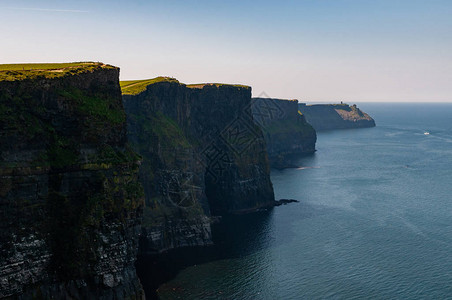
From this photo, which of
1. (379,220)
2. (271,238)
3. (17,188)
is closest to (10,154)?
(17,188)

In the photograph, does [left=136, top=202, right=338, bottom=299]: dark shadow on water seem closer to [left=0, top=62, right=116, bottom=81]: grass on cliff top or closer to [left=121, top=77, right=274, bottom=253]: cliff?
[left=121, top=77, right=274, bottom=253]: cliff

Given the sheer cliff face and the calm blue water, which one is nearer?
the sheer cliff face

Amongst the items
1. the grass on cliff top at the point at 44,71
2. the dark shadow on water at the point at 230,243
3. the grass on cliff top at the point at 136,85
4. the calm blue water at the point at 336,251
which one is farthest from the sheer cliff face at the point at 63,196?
the grass on cliff top at the point at 136,85

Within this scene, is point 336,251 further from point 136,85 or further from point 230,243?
point 136,85

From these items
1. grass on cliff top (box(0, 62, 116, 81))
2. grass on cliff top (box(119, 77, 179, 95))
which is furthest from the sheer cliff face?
grass on cliff top (box(119, 77, 179, 95))

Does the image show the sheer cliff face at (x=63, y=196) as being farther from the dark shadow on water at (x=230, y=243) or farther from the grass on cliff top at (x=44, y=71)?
the dark shadow on water at (x=230, y=243)
